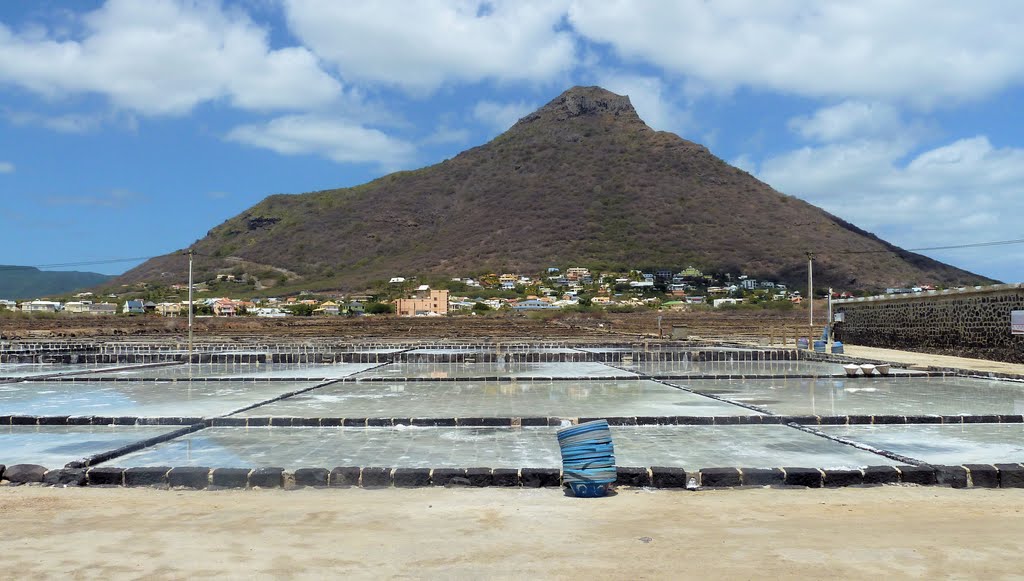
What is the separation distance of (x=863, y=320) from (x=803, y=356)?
9.19 m

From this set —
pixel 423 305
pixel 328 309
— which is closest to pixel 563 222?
pixel 423 305

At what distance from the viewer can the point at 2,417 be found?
8438 mm

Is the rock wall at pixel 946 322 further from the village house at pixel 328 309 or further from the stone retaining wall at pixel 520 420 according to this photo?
the village house at pixel 328 309

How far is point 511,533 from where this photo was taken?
173 inches

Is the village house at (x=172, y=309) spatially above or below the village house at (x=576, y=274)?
below

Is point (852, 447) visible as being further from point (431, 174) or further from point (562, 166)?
point (431, 174)

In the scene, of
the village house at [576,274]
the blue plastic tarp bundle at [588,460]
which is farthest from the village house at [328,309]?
the blue plastic tarp bundle at [588,460]

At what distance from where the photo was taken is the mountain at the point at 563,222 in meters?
85.4

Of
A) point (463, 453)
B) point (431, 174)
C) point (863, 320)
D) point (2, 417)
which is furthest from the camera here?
point (431, 174)

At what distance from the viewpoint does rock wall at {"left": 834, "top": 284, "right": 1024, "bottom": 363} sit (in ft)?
60.5

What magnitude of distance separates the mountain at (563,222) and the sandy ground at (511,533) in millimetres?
75886

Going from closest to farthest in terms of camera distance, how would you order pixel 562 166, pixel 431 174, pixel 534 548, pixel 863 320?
pixel 534 548 → pixel 863 320 → pixel 562 166 → pixel 431 174

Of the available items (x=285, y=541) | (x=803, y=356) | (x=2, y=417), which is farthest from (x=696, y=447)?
(x=803, y=356)

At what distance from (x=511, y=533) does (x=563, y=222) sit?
92.0 m
